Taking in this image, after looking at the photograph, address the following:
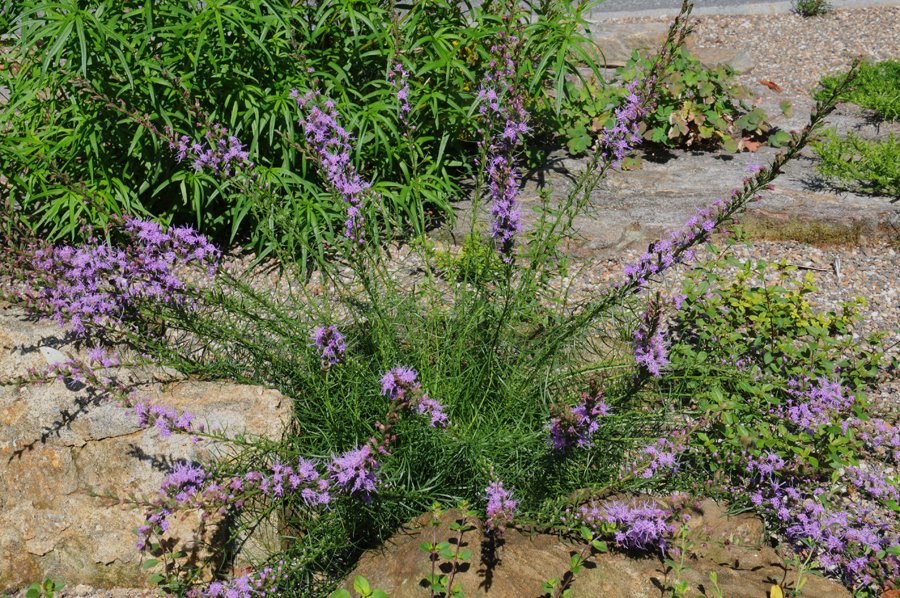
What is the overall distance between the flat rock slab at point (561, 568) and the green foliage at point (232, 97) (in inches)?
76.2

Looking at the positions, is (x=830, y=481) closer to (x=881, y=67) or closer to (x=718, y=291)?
(x=718, y=291)

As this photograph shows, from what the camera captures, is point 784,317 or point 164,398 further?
point 784,317

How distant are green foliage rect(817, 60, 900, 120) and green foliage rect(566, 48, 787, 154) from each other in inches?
27.2

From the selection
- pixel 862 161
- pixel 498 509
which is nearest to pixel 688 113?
pixel 862 161

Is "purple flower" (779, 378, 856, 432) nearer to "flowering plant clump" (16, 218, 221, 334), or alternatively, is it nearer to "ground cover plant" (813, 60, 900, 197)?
"ground cover plant" (813, 60, 900, 197)

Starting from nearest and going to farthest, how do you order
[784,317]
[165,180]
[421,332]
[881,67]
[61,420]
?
[61,420], [421,332], [784,317], [165,180], [881,67]

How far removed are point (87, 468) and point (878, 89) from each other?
7055 millimetres

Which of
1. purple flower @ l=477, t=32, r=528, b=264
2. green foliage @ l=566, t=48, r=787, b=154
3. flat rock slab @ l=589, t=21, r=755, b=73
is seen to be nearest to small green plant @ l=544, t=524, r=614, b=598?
purple flower @ l=477, t=32, r=528, b=264

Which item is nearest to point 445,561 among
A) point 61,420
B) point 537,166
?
point 61,420

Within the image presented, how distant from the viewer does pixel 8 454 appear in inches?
132

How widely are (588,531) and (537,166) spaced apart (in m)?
3.60

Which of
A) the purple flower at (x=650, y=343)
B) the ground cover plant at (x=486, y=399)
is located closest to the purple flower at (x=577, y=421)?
the ground cover plant at (x=486, y=399)

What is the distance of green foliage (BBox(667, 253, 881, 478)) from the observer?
11.3 ft

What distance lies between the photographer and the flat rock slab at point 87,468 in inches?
129
